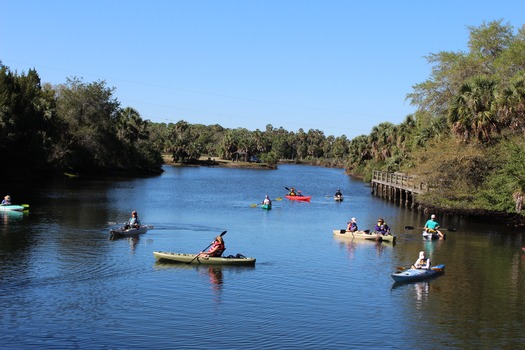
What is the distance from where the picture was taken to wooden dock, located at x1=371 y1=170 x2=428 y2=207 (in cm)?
6574

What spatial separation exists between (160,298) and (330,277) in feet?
28.7

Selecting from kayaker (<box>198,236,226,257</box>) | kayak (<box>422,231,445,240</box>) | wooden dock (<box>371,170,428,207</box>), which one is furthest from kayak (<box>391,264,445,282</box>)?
wooden dock (<box>371,170,428,207</box>)

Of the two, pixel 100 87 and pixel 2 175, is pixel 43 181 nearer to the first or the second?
pixel 2 175

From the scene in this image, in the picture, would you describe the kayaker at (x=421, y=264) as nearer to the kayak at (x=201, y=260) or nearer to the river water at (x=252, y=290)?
the river water at (x=252, y=290)

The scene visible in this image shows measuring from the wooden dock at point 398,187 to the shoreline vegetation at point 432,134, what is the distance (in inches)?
58.1

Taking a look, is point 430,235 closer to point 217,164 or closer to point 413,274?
point 413,274

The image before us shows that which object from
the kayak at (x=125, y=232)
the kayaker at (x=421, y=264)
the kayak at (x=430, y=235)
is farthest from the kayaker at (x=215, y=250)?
the kayak at (x=430, y=235)

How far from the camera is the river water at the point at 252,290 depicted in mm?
20391

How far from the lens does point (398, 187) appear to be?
7581 centimetres

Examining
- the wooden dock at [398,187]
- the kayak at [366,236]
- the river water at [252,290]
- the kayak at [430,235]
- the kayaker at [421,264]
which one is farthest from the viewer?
the wooden dock at [398,187]

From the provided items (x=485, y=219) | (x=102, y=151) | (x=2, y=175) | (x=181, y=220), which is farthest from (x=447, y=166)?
(x=102, y=151)

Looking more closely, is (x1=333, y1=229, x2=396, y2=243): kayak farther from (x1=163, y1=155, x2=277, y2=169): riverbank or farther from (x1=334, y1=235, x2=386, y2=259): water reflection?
(x1=163, y1=155, x2=277, y2=169): riverbank

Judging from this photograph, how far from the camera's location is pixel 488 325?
896 inches

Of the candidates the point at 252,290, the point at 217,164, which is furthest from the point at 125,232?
the point at 217,164
